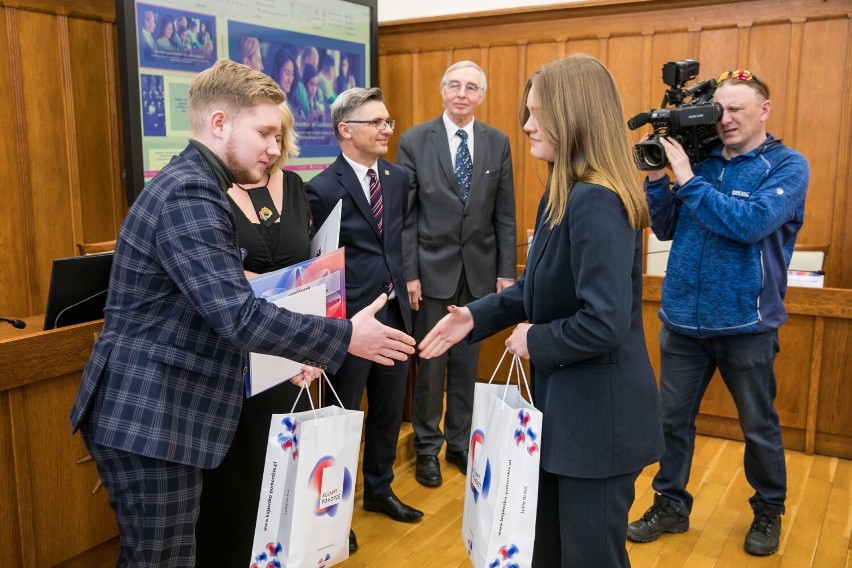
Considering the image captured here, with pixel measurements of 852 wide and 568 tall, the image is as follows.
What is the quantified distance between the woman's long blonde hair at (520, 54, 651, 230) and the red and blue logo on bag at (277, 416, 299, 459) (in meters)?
0.78

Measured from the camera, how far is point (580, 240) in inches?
61.8

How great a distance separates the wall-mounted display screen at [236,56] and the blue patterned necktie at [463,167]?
46.4 inches

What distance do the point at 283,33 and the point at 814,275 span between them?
2.92 m

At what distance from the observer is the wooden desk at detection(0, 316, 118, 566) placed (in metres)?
2.21

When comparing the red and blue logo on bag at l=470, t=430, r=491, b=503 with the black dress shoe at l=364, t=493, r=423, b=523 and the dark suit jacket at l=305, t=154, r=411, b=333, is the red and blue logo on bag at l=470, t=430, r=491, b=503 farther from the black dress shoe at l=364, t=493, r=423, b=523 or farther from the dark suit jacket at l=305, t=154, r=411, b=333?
the black dress shoe at l=364, t=493, r=423, b=523

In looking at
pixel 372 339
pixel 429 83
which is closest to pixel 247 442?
pixel 372 339

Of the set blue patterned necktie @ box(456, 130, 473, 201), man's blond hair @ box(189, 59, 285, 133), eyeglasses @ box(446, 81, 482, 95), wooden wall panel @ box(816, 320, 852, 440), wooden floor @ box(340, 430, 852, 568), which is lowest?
wooden floor @ box(340, 430, 852, 568)

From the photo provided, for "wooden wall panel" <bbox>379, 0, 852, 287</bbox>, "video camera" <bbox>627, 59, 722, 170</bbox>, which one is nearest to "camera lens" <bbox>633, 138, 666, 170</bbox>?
"video camera" <bbox>627, 59, 722, 170</bbox>

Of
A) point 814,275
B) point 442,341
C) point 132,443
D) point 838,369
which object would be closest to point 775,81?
point 814,275

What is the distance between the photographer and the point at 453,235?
3.46 m

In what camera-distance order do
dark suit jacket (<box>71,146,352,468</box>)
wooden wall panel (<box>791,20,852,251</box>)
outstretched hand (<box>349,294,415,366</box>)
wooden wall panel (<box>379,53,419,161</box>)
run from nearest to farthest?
dark suit jacket (<box>71,146,352,468</box>) → outstretched hand (<box>349,294,415,366</box>) → wooden wall panel (<box>791,20,852,251</box>) → wooden wall panel (<box>379,53,419,161</box>)

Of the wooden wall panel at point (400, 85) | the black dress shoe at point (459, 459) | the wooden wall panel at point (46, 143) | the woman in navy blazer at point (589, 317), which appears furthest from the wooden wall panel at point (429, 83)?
the woman in navy blazer at point (589, 317)

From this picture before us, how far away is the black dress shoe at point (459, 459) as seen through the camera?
355cm

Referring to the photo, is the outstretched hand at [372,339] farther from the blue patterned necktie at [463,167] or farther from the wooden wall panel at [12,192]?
the wooden wall panel at [12,192]
